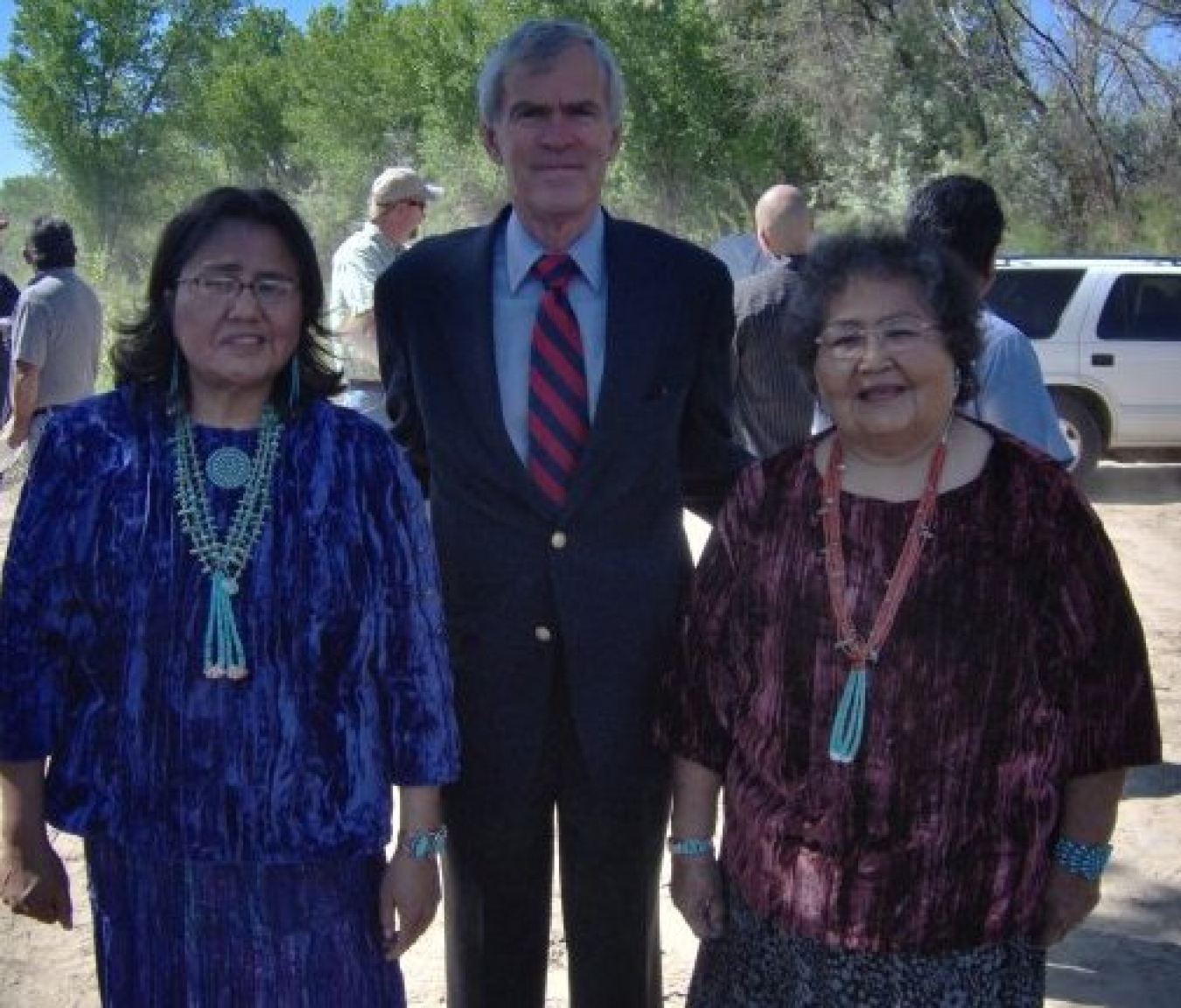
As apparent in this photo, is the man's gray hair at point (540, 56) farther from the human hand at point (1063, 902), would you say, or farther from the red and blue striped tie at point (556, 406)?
the human hand at point (1063, 902)

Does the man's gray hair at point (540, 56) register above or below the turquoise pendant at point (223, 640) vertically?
above

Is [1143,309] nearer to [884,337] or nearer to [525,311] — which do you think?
[525,311]

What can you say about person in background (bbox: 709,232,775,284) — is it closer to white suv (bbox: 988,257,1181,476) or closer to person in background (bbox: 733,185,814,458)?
white suv (bbox: 988,257,1181,476)

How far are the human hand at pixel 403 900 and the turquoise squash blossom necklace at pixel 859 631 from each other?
0.69 meters

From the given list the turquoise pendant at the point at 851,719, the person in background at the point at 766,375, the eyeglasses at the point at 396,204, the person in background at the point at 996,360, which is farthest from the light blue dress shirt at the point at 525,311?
the eyeglasses at the point at 396,204

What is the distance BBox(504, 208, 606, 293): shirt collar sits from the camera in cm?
249

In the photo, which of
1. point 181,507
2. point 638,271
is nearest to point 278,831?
point 181,507

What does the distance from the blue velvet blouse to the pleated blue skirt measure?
5 cm

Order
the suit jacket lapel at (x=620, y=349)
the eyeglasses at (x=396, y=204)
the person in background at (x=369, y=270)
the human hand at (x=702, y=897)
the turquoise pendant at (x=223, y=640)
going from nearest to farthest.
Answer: the turquoise pendant at (x=223, y=640), the human hand at (x=702, y=897), the suit jacket lapel at (x=620, y=349), the person in background at (x=369, y=270), the eyeglasses at (x=396, y=204)

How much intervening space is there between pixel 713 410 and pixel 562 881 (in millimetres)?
1001

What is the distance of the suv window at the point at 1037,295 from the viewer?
9.73 meters

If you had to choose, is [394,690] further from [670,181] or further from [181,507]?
[670,181]

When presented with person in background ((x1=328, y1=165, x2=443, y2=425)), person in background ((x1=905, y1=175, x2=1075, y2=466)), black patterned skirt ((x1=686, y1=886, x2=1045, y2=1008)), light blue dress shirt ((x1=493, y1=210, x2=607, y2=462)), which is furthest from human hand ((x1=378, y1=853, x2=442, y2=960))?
person in background ((x1=328, y1=165, x2=443, y2=425))

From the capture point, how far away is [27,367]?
675 cm
